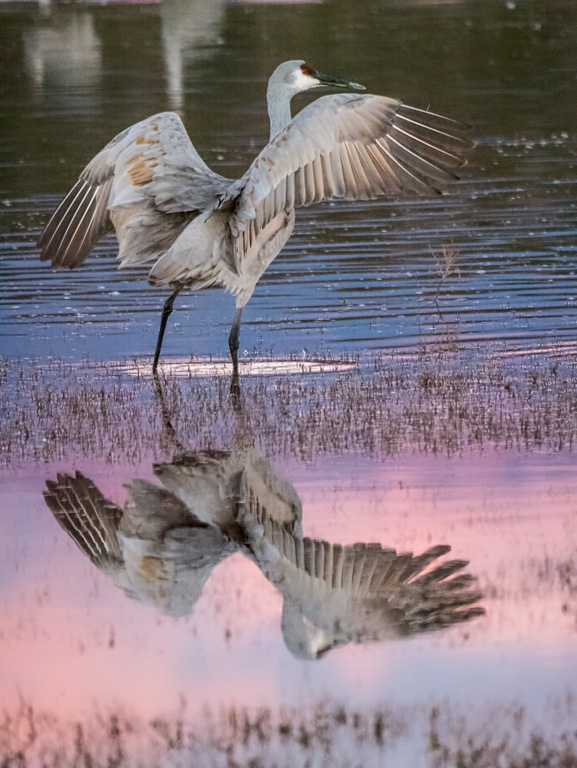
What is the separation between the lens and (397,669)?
536 centimetres

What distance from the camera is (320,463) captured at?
795 cm

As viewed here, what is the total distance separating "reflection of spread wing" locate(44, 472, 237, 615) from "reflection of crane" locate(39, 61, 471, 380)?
2310 mm

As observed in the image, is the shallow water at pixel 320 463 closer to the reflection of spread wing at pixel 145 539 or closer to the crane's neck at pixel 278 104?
the reflection of spread wing at pixel 145 539

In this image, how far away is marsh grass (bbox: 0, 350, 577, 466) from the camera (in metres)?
8.35

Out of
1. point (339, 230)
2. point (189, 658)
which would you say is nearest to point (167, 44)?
point (339, 230)

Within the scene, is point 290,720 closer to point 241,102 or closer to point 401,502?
point 401,502

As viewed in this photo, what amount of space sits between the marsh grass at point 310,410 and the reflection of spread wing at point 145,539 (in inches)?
30.7

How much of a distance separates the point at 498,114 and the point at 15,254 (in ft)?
33.1

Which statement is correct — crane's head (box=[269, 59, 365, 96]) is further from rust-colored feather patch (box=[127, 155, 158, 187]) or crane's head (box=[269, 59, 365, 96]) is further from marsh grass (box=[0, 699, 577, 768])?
marsh grass (box=[0, 699, 577, 768])

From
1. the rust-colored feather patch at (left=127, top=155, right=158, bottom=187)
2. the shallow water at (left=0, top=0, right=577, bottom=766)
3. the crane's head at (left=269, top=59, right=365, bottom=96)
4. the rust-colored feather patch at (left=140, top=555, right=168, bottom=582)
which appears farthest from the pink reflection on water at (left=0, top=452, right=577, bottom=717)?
the crane's head at (left=269, top=59, right=365, bottom=96)

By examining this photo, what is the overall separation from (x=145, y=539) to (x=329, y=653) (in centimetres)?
146

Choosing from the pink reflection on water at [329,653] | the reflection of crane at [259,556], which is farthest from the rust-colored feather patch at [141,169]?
the pink reflection on water at [329,653]

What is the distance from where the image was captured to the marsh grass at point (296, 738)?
186 inches

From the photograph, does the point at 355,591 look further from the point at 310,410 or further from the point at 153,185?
the point at 153,185
